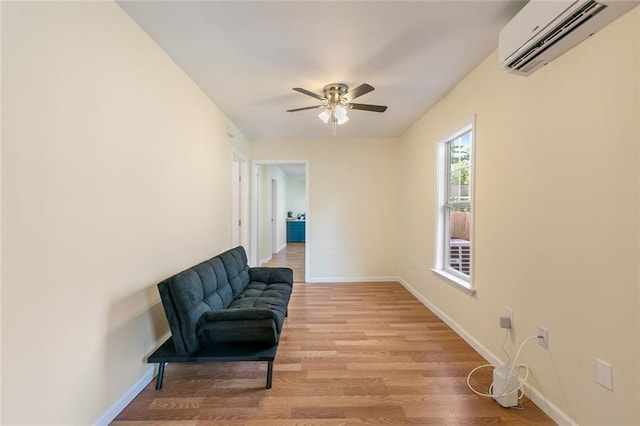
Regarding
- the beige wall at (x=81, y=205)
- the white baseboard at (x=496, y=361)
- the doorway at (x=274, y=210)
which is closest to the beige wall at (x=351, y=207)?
the doorway at (x=274, y=210)

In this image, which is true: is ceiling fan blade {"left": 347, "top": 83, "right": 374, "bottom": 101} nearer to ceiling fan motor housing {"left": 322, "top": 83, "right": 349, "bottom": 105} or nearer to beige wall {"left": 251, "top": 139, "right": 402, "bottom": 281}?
ceiling fan motor housing {"left": 322, "top": 83, "right": 349, "bottom": 105}

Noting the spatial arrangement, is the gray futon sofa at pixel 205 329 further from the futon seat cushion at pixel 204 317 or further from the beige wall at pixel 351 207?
the beige wall at pixel 351 207

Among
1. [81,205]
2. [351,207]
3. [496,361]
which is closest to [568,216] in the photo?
[496,361]

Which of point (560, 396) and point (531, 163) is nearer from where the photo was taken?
point (560, 396)

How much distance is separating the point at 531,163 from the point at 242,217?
4063mm

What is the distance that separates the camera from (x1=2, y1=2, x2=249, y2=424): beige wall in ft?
3.81

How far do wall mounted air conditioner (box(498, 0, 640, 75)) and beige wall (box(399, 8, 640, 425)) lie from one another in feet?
0.29

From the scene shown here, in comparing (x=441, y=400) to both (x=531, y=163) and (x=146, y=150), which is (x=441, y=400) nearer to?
(x=531, y=163)

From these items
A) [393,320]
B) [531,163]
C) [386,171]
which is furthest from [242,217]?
[531,163]

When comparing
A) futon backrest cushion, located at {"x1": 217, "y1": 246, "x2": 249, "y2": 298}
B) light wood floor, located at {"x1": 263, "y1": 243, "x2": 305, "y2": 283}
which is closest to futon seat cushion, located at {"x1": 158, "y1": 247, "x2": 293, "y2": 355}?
futon backrest cushion, located at {"x1": 217, "y1": 246, "x2": 249, "y2": 298}

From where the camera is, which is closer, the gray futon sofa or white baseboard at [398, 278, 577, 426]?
white baseboard at [398, 278, 577, 426]

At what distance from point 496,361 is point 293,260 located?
17.2 feet

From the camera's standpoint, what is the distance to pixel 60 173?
134cm

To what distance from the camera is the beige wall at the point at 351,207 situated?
4992mm
